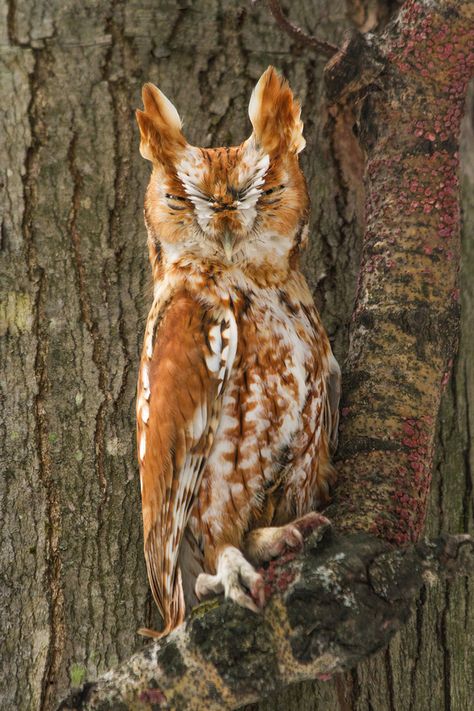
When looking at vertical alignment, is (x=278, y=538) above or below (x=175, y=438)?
below

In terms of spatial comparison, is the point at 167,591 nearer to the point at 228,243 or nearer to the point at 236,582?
the point at 236,582

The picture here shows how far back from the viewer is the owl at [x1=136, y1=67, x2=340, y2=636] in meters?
1.93

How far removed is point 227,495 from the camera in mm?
1989

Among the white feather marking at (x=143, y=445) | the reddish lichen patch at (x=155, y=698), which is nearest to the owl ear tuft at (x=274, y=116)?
the white feather marking at (x=143, y=445)

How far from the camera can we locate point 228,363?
1.97 meters

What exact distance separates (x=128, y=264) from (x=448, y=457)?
110 cm

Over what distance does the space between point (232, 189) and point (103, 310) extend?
21.8 inches

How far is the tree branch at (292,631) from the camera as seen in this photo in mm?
1565

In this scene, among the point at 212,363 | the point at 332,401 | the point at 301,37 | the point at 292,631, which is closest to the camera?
the point at 292,631

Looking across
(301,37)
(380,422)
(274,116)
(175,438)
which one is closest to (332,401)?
(380,422)

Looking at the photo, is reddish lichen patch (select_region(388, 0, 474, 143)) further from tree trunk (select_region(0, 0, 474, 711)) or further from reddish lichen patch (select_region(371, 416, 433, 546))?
reddish lichen patch (select_region(371, 416, 433, 546))

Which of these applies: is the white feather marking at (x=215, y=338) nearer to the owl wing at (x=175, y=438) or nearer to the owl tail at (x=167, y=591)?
the owl wing at (x=175, y=438)

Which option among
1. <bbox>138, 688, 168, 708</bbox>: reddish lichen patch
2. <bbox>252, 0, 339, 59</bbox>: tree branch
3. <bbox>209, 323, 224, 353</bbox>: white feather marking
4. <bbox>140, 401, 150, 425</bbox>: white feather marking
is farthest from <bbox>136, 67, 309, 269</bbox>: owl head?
<bbox>138, 688, 168, 708</bbox>: reddish lichen patch

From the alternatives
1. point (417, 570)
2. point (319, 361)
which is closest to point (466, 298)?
point (319, 361)
